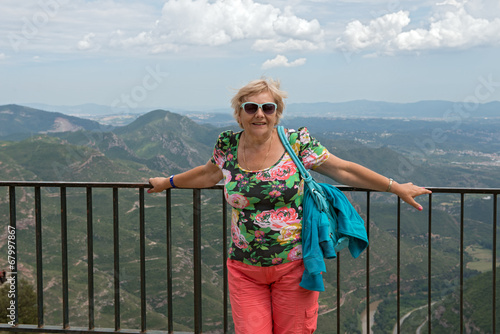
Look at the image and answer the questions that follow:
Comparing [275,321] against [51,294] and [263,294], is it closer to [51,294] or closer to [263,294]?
[263,294]

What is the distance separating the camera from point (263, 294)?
A: 91.5 inches

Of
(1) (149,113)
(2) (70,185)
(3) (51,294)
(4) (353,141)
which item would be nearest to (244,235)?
(2) (70,185)

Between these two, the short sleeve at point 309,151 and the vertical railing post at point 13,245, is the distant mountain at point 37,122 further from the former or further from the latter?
the short sleeve at point 309,151

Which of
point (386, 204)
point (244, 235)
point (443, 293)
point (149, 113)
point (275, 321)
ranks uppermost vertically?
point (149, 113)

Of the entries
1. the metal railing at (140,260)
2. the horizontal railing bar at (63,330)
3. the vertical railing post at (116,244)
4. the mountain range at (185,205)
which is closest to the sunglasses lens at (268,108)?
the metal railing at (140,260)

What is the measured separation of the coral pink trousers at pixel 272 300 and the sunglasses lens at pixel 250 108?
2.40ft

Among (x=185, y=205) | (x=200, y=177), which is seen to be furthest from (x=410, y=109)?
(x=200, y=177)

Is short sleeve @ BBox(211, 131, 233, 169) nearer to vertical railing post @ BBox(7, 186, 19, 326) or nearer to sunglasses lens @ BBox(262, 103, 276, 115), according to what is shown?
sunglasses lens @ BBox(262, 103, 276, 115)

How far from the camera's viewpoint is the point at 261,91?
227 centimetres

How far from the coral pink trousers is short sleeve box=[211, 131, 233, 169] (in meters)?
0.52

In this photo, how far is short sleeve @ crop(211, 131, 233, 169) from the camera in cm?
241

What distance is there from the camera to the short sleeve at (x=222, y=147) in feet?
7.89

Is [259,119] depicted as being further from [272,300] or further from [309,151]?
[272,300]

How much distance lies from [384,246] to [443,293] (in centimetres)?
1103
